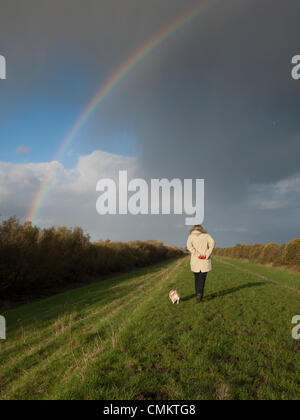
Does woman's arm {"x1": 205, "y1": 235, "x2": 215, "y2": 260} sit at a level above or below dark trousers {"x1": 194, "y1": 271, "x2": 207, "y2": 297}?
above

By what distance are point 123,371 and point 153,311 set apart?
3.83 m

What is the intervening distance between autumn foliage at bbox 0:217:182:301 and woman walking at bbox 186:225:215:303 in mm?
17658

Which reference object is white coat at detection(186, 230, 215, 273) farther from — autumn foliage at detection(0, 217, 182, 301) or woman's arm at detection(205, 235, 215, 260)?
autumn foliage at detection(0, 217, 182, 301)

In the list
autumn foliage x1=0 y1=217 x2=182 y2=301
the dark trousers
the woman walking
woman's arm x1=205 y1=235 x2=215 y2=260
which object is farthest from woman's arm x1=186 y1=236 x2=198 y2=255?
autumn foliage x1=0 y1=217 x2=182 y2=301

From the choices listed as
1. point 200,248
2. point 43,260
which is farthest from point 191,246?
point 43,260

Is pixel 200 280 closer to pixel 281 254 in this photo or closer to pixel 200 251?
pixel 200 251

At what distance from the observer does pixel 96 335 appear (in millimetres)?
6121

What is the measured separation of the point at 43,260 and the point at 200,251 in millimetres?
20189

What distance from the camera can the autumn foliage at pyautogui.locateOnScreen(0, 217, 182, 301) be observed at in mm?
17984

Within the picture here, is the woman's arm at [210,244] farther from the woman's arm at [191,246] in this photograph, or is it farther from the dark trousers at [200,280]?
the dark trousers at [200,280]

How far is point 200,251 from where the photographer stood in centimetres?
751

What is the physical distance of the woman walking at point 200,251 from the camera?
740 cm
